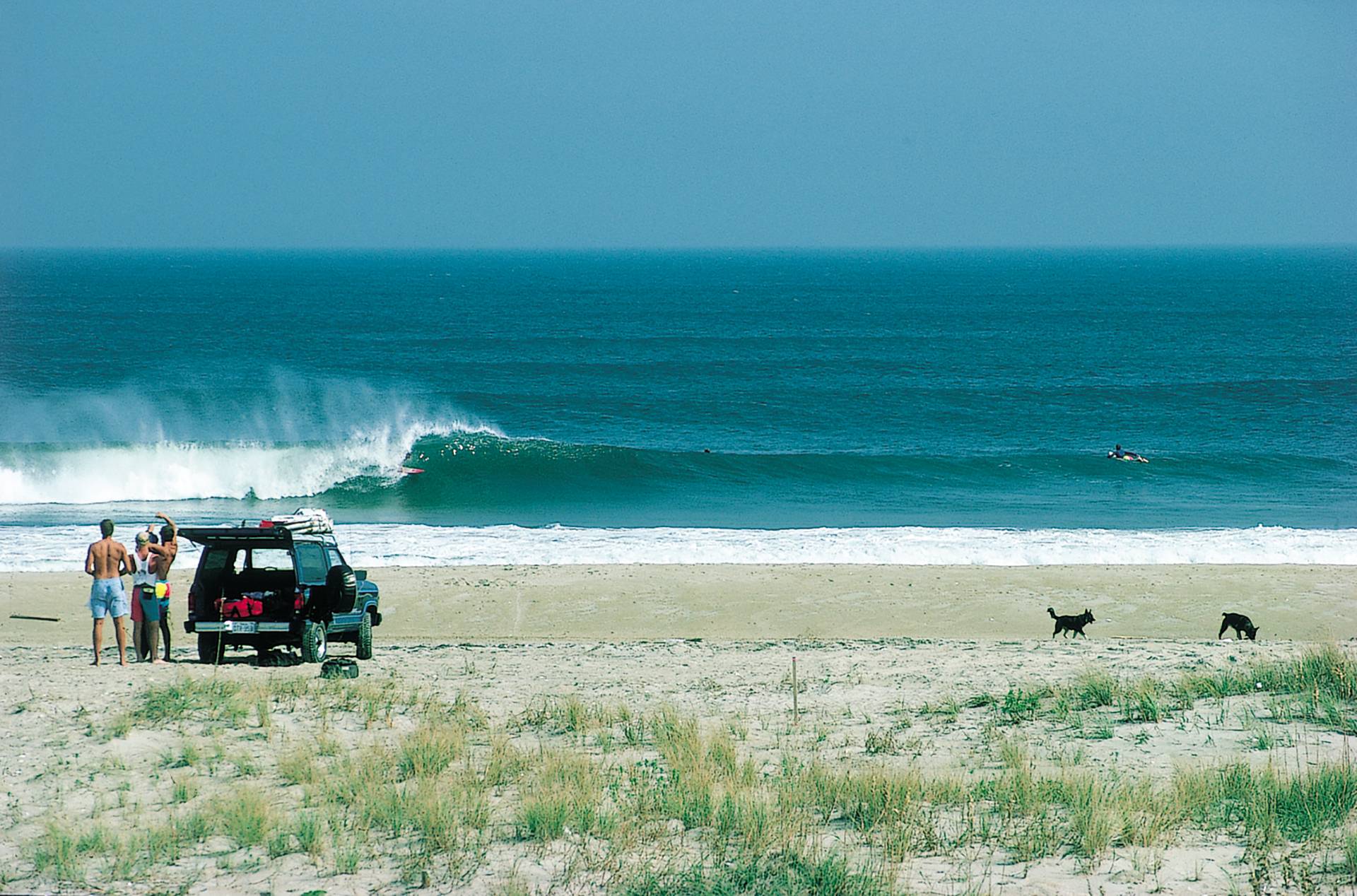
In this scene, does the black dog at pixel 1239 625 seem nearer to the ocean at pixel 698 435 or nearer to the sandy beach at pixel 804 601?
the sandy beach at pixel 804 601

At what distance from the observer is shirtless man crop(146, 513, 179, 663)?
11867mm

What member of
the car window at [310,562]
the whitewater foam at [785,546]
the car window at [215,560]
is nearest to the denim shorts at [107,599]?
the car window at [215,560]

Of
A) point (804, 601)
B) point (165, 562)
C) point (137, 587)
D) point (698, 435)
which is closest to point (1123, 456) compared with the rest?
point (698, 435)

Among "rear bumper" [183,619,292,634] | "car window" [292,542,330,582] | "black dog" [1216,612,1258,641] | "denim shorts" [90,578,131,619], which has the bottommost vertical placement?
"black dog" [1216,612,1258,641]

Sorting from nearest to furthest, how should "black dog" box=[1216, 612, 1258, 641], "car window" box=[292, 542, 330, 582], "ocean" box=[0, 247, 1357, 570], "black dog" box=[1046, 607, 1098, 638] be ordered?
"car window" box=[292, 542, 330, 582] → "black dog" box=[1216, 612, 1258, 641] → "black dog" box=[1046, 607, 1098, 638] → "ocean" box=[0, 247, 1357, 570]

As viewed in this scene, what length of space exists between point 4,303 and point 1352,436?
9750 cm

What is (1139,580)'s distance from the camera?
18.8 meters

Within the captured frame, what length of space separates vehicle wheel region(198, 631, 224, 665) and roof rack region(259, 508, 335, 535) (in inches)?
46.0

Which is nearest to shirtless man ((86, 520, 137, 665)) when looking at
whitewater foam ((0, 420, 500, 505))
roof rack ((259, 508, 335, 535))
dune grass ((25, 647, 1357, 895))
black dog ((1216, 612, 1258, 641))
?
roof rack ((259, 508, 335, 535))

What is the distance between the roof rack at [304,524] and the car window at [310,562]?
153 mm

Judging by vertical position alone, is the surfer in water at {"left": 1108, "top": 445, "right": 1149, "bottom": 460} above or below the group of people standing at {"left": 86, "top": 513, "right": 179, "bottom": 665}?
above

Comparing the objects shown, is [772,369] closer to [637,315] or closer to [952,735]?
[637,315]

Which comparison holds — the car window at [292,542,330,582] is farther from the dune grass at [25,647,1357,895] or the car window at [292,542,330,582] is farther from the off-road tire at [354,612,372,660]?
the dune grass at [25,647,1357,895]

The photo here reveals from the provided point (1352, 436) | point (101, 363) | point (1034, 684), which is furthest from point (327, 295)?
point (1034, 684)
